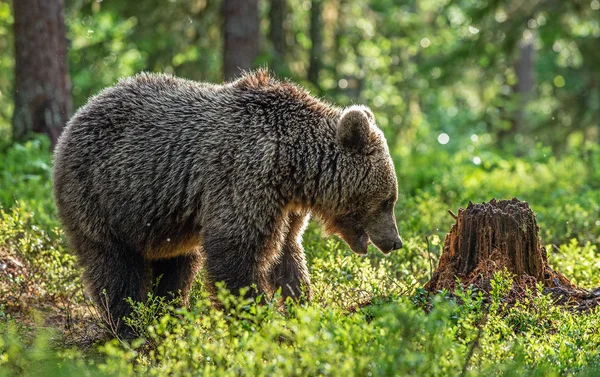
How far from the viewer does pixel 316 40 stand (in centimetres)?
1639

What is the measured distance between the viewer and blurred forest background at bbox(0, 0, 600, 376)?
4.54m

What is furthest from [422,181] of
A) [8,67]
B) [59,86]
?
[8,67]

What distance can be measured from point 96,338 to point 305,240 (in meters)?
2.63

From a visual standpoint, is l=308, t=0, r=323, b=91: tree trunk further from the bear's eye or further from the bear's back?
the bear's eye

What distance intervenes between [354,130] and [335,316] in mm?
1805

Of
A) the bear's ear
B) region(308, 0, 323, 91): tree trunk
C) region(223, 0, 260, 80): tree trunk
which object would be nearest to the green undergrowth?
the bear's ear

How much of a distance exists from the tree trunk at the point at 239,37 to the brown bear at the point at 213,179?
269 inches

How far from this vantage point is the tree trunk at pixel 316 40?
16109mm

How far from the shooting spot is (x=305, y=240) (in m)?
8.47

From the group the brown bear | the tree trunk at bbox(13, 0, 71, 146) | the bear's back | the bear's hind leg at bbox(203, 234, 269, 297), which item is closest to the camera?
the bear's hind leg at bbox(203, 234, 269, 297)

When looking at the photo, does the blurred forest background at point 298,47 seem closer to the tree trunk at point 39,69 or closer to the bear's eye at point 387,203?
the tree trunk at point 39,69

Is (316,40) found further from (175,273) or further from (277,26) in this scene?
(175,273)

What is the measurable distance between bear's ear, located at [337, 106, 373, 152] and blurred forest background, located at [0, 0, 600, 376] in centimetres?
95

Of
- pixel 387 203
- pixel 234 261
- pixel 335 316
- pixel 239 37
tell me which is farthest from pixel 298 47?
pixel 335 316
